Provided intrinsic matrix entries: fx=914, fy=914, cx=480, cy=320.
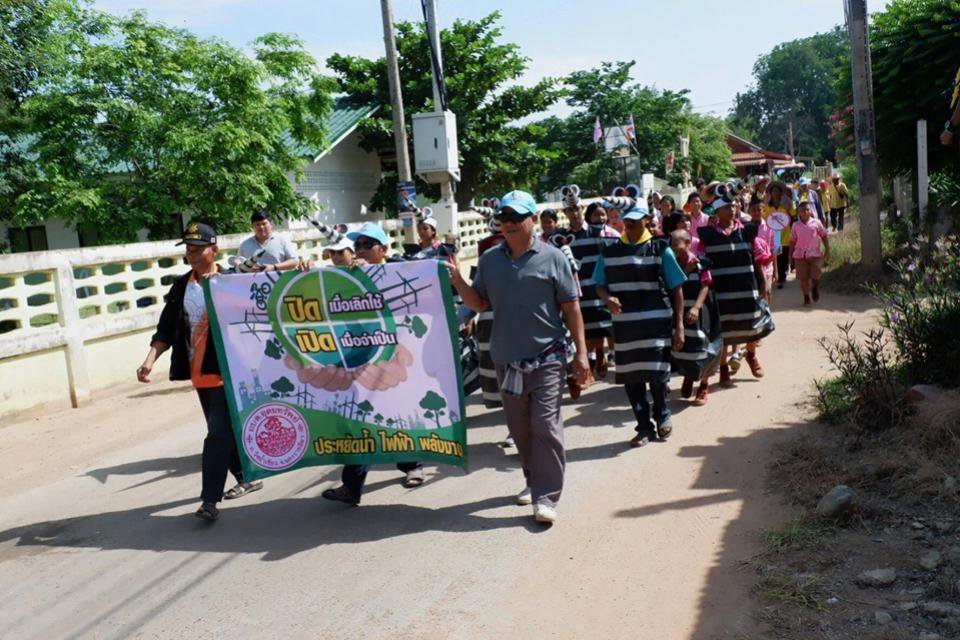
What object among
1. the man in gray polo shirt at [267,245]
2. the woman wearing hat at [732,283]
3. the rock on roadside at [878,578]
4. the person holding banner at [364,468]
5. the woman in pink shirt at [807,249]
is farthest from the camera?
the woman in pink shirt at [807,249]

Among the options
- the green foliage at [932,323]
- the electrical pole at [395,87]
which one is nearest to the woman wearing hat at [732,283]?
the green foliage at [932,323]

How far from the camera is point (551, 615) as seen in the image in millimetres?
4156

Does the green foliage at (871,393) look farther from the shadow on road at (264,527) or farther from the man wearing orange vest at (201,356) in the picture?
the man wearing orange vest at (201,356)

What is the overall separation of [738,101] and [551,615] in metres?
133

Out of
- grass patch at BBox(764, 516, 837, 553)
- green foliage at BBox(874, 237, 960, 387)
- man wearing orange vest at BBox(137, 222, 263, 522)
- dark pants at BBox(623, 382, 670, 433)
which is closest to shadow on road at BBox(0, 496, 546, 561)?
man wearing orange vest at BBox(137, 222, 263, 522)

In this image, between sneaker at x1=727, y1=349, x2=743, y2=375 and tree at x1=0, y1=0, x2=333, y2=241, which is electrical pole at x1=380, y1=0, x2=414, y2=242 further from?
sneaker at x1=727, y1=349, x2=743, y2=375

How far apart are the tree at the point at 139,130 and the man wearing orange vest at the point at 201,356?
9.63 m

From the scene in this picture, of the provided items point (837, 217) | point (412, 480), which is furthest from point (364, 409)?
point (837, 217)

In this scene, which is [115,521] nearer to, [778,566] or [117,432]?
[117,432]

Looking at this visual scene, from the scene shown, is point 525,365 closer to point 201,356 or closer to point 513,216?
point 513,216

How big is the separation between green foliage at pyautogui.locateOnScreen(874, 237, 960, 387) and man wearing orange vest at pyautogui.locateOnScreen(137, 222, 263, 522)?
4.74 m

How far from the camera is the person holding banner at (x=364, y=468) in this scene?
19.0 feet

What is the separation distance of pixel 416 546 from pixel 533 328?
138 cm

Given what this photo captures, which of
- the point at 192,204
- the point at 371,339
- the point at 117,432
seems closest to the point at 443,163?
the point at 192,204
